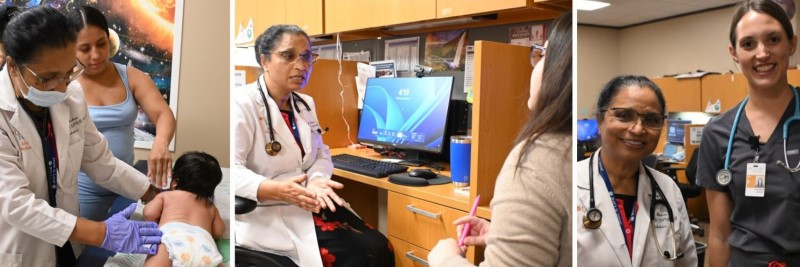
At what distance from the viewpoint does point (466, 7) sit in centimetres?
169

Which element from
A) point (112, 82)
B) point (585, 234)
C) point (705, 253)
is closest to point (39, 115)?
point (112, 82)

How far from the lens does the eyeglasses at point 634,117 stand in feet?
2.46

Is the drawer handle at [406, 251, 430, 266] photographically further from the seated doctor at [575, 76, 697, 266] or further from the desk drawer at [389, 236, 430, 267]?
the seated doctor at [575, 76, 697, 266]

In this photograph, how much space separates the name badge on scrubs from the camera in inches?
30.5

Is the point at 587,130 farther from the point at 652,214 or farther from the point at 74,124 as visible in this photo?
the point at 74,124

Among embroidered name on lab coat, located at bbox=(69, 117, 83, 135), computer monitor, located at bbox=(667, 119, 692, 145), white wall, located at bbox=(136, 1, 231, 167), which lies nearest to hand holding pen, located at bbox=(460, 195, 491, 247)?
computer monitor, located at bbox=(667, 119, 692, 145)

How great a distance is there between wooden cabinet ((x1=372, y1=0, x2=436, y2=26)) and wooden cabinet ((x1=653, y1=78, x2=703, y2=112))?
3.07 feet

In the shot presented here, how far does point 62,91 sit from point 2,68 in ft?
0.40

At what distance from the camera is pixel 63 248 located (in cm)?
113

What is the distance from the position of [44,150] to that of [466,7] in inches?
49.8

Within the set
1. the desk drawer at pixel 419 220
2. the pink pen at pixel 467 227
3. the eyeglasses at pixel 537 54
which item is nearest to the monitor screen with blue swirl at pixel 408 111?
the desk drawer at pixel 419 220

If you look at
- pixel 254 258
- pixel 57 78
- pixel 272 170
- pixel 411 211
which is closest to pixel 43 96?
pixel 57 78

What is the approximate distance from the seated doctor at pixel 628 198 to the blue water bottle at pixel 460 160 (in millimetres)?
304

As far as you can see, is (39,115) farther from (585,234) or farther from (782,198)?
(782,198)
